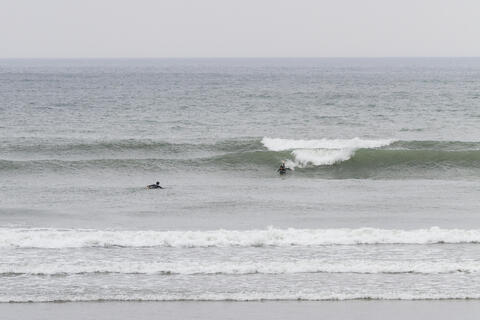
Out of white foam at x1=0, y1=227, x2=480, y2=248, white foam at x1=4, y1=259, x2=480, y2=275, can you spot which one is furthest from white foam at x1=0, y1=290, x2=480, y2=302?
white foam at x1=0, y1=227, x2=480, y2=248

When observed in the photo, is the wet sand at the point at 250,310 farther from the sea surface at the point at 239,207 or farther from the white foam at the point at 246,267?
the white foam at the point at 246,267

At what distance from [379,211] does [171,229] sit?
7236 millimetres

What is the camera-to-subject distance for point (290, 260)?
15.5m

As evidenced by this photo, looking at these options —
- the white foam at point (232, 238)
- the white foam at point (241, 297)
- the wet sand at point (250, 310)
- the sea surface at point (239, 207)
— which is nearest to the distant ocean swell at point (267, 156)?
the sea surface at point (239, 207)

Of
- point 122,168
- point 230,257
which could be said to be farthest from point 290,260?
point 122,168

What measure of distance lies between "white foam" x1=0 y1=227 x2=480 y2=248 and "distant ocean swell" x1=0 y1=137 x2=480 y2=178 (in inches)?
450

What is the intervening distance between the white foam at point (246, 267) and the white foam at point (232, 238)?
63.6 inches

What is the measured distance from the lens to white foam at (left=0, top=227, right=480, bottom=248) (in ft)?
55.6

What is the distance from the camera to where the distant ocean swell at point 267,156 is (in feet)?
97.4

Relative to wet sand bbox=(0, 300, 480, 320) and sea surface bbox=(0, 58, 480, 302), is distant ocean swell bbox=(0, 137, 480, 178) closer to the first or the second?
sea surface bbox=(0, 58, 480, 302)

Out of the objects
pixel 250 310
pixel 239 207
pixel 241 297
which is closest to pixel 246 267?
pixel 241 297

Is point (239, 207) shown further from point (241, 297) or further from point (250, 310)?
point (250, 310)

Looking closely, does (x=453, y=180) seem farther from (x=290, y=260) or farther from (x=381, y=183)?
(x=290, y=260)

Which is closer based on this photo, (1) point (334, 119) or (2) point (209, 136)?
(2) point (209, 136)
